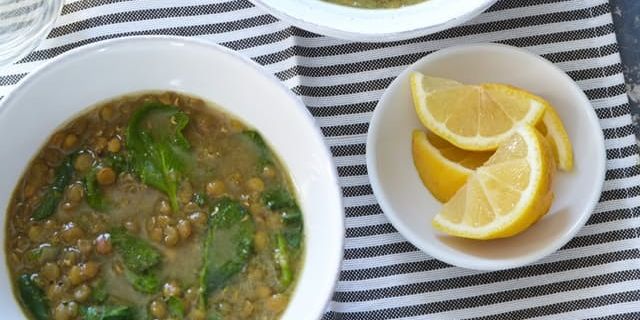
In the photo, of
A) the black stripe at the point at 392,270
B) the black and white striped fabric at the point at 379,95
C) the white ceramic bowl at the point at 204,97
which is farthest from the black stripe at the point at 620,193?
the white ceramic bowl at the point at 204,97

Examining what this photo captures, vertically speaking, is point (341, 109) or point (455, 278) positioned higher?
point (341, 109)

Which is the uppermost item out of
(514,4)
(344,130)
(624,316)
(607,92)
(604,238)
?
(514,4)

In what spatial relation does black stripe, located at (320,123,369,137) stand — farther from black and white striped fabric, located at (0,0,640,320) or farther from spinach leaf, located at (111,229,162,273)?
spinach leaf, located at (111,229,162,273)

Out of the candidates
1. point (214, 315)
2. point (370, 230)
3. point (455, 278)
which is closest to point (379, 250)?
point (370, 230)

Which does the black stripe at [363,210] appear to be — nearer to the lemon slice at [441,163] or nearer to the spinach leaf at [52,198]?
the lemon slice at [441,163]

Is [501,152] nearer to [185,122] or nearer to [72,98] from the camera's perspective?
[185,122]

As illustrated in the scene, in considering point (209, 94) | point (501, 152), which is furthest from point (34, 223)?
point (501, 152)

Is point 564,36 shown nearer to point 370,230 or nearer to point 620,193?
point 620,193

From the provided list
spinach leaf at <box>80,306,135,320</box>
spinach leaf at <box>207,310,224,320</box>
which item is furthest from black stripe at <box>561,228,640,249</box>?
spinach leaf at <box>80,306,135,320</box>
